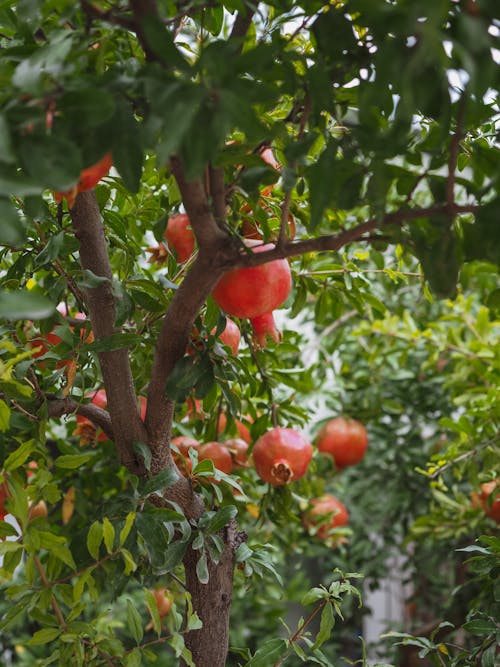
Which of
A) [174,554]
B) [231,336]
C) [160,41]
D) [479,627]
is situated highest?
[160,41]

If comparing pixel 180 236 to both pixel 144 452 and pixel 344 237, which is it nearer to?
pixel 144 452

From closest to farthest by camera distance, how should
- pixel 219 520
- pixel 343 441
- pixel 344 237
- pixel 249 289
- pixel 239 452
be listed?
pixel 344 237
pixel 249 289
pixel 219 520
pixel 239 452
pixel 343 441

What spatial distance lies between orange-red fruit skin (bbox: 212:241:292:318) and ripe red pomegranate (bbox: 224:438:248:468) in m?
0.44

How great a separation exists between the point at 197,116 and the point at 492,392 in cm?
72

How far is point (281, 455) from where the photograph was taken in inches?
37.8


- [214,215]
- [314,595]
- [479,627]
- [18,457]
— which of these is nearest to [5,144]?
[214,215]

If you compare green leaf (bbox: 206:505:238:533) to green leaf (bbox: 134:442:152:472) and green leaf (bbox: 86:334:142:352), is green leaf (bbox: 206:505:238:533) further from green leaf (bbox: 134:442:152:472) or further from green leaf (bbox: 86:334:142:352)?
green leaf (bbox: 86:334:142:352)

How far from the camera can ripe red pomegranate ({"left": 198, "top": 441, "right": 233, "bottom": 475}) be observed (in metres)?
0.97

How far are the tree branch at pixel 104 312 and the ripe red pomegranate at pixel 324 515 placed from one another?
0.69m

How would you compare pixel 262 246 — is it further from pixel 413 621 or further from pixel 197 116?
pixel 413 621

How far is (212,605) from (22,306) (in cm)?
48

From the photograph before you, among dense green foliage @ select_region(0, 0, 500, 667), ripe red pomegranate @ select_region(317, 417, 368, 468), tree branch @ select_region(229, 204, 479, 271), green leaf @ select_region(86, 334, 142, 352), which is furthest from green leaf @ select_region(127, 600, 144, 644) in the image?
ripe red pomegranate @ select_region(317, 417, 368, 468)

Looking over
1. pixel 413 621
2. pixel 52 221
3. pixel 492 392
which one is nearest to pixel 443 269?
pixel 52 221

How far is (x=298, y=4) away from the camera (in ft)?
1.81
